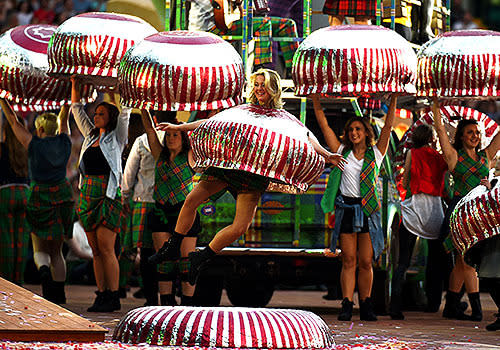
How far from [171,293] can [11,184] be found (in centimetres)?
308

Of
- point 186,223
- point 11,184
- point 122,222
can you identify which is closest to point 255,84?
point 186,223

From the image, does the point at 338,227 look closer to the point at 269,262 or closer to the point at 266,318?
the point at 269,262

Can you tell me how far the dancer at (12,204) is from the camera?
1162 cm

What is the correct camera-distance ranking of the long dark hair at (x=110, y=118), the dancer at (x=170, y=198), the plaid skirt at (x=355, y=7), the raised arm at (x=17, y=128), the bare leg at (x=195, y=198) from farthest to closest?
1. the plaid skirt at (x=355, y=7)
2. the raised arm at (x=17, y=128)
3. the long dark hair at (x=110, y=118)
4. the dancer at (x=170, y=198)
5. the bare leg at (x=195, y=198)

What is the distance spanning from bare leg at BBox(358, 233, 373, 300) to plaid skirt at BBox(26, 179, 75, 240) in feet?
9.25

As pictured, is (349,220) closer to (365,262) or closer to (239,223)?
(365,262)

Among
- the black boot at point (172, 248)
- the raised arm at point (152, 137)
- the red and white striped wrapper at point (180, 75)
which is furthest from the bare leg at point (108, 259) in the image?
the black boot at point (172, 248)

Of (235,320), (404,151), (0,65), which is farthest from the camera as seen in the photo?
(404,151)

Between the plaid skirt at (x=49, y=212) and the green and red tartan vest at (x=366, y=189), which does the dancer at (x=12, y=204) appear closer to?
the plaid skirt at (x=49, y=212)

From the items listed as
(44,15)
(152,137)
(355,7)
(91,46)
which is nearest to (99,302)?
(152,137)

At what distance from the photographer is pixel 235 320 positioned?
6.56 m

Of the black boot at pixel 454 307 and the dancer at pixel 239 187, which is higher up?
the dancer at pixel 239 187

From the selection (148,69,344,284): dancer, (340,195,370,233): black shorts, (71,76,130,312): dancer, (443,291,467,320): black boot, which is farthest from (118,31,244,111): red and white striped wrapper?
(443,291,467,320): black boot

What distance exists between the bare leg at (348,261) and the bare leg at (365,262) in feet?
0.23
